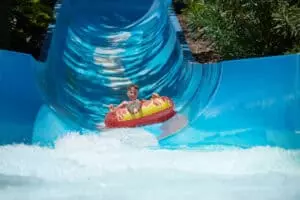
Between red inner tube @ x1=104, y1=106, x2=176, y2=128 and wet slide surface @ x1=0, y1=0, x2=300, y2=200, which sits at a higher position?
wet slide surface @ x1=0, y1=0, x2=300, y2=200

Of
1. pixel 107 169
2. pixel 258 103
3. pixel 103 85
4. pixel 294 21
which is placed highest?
pixel 294 21

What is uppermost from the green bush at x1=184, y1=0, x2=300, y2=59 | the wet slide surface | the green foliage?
the green bush at x1=184, y1=0, x2=300, y2=59

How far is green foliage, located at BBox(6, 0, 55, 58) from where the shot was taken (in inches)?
240

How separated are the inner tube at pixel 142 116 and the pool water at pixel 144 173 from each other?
→ 58 cm

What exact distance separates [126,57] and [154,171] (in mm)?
2376

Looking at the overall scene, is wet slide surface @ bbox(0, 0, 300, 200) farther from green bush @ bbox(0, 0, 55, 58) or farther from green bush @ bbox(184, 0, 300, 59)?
green bush @ bbox(0, 0, 55, 58)

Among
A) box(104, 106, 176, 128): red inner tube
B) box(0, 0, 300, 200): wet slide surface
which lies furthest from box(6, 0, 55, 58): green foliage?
box(104, 106, 176, 128): red inner tube

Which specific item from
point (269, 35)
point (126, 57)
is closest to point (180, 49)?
point (126, 57)

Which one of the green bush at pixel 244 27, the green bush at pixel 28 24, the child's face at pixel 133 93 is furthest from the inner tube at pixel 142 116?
the green bush at pixel 28 24

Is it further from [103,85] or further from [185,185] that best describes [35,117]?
[185,185]

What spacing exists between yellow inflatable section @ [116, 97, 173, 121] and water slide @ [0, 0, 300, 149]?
0.13 metres

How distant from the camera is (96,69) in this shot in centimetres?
549

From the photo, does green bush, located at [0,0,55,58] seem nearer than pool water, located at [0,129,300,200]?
No

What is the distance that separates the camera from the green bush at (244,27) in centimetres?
500
